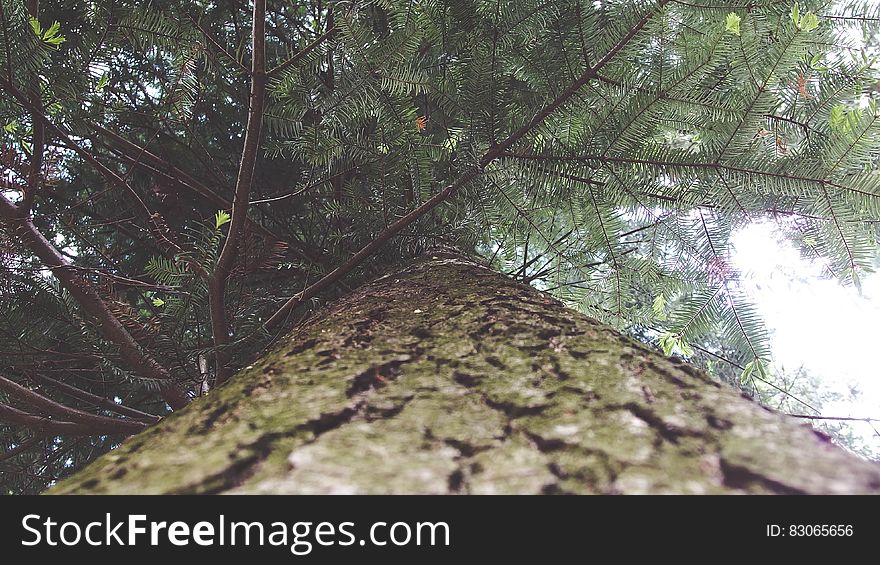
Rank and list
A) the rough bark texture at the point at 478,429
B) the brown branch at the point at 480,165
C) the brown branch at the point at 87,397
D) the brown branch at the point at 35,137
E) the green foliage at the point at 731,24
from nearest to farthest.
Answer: the rough bark texture at the point at 478,429
the green foliage at the point at 731,24
the brown branch at the point at 480,165
the brown branch at the point at 35,137
the brown branch at the point at 87,397

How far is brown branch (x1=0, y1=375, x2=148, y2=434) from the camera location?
6.43ft

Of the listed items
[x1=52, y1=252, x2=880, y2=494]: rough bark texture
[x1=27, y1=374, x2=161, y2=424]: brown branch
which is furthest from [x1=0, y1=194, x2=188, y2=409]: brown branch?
[x1=52, y1=252, x2=880, y2=494]: rough bark texture

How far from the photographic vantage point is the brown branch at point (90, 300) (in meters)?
1.97

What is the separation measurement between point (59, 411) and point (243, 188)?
4.34ft

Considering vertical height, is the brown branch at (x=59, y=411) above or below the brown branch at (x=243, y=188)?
below

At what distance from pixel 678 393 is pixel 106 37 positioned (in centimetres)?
217

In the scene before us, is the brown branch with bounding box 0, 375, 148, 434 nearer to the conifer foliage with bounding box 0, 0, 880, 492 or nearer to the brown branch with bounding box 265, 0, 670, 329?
the conifer foliage with bounding box 0, 0, 880, 492

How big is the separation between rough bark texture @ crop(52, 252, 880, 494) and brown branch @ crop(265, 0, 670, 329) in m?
0.79

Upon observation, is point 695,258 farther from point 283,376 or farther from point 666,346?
point 283,376

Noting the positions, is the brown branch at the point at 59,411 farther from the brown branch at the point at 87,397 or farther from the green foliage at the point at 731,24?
the green foliage at the point at 731,24

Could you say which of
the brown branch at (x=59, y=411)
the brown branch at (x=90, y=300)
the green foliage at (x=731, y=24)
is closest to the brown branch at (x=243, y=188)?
the brown branch at (x=90, y=300)

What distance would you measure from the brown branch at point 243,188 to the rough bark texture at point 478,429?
2.39 ft

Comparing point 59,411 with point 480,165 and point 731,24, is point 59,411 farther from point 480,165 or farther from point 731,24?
point 731,24

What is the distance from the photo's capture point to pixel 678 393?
2.61 feet
